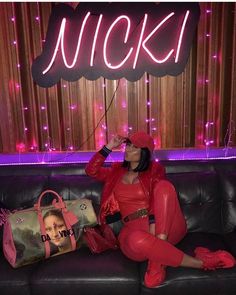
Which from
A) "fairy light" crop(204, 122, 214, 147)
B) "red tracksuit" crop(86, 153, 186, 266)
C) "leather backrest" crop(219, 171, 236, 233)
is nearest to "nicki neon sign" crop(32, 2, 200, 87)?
"fairy light" crop(204, 122, 214, 147)

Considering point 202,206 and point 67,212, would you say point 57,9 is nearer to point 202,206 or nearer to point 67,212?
point 67,212

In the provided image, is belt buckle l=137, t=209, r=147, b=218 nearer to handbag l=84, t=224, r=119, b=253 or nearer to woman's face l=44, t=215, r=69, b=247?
handbag l=84, t=224, r=119, b=253

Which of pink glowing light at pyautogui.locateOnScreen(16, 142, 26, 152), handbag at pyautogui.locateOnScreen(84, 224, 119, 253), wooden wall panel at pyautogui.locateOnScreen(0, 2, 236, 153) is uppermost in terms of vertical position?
wooden wall panel at pyautogui.locateOnScreen(0, 2, 236, 153)

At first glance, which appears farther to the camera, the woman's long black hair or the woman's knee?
the woman's long black hair

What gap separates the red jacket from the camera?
2262mm

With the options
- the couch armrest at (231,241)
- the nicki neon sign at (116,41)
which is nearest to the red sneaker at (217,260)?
the couch armrest at (231,241)

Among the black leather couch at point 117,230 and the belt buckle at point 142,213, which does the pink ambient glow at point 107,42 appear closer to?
the black leather couch at point 117,230

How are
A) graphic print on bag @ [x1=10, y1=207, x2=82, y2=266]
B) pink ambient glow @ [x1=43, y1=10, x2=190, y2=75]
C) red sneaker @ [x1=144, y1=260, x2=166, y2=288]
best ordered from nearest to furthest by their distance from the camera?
red sneaker @ [x1=144, y1=260, x2=166, y2=288]
graphic print on bag @ [x1=10, y1=207, x2=82, y2=266]
pink ambient glow @ [x1=43, y1=10, x2=190, y2=75]

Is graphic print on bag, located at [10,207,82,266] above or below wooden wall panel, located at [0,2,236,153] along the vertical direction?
below

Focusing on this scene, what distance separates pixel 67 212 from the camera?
2.24m

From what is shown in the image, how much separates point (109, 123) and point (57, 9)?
1165mm

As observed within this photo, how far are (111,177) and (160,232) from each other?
0.57 m

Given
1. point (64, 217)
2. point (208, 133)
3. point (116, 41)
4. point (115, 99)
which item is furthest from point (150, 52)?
point (64, 217)

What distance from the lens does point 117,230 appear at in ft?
8.08
